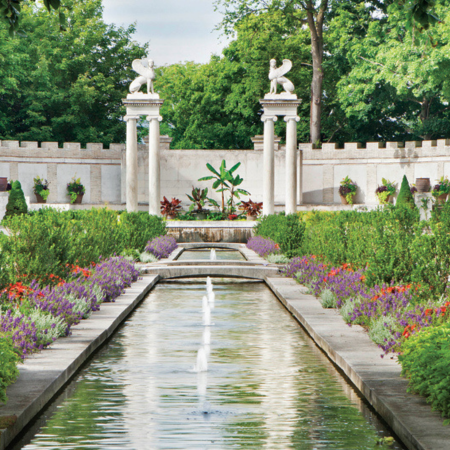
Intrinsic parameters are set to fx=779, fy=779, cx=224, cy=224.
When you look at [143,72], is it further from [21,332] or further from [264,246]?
[21,332]

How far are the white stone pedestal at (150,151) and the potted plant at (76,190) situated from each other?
9.81 m

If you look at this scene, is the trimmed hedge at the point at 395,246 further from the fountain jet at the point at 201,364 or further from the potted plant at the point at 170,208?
the potted plant at the point at 170,208

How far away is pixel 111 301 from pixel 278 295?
355cm

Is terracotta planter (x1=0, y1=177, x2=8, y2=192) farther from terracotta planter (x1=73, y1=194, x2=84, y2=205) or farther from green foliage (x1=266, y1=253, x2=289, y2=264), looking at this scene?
green foliage (x1=266, y1=253, x2=289, y2=264)

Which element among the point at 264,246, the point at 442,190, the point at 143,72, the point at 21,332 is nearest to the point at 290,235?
the point at 264,246

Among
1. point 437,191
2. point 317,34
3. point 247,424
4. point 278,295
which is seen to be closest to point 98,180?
point 317,34

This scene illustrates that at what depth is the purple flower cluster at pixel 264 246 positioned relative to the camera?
78.2 feet

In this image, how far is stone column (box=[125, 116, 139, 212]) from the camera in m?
34.2

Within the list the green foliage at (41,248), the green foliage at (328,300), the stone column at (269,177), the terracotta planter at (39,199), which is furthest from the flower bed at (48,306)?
the terracotta planter at (39,199)

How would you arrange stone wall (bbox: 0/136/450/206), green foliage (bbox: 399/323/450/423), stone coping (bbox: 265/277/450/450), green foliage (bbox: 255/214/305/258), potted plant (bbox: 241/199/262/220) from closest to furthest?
stone coping (bbox: 265/277/450/450)
green foliage (bbox: 399/323/450/423)
green foliage (bbox: 255/214/305/258)
potted plant (bbox: 241/199/262/220)
stone wall (bbox: 0/136/450/206)

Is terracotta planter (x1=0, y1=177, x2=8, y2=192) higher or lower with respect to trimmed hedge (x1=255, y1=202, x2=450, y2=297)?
higher

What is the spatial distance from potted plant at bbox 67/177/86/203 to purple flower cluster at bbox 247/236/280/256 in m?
18.3

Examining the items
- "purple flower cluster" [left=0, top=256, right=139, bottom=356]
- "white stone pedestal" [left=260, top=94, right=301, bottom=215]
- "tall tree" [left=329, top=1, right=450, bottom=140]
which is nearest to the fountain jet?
"purple flower cluster" [left=0, top=256, right=139, bottom=356]

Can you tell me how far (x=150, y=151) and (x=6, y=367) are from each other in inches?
1099
